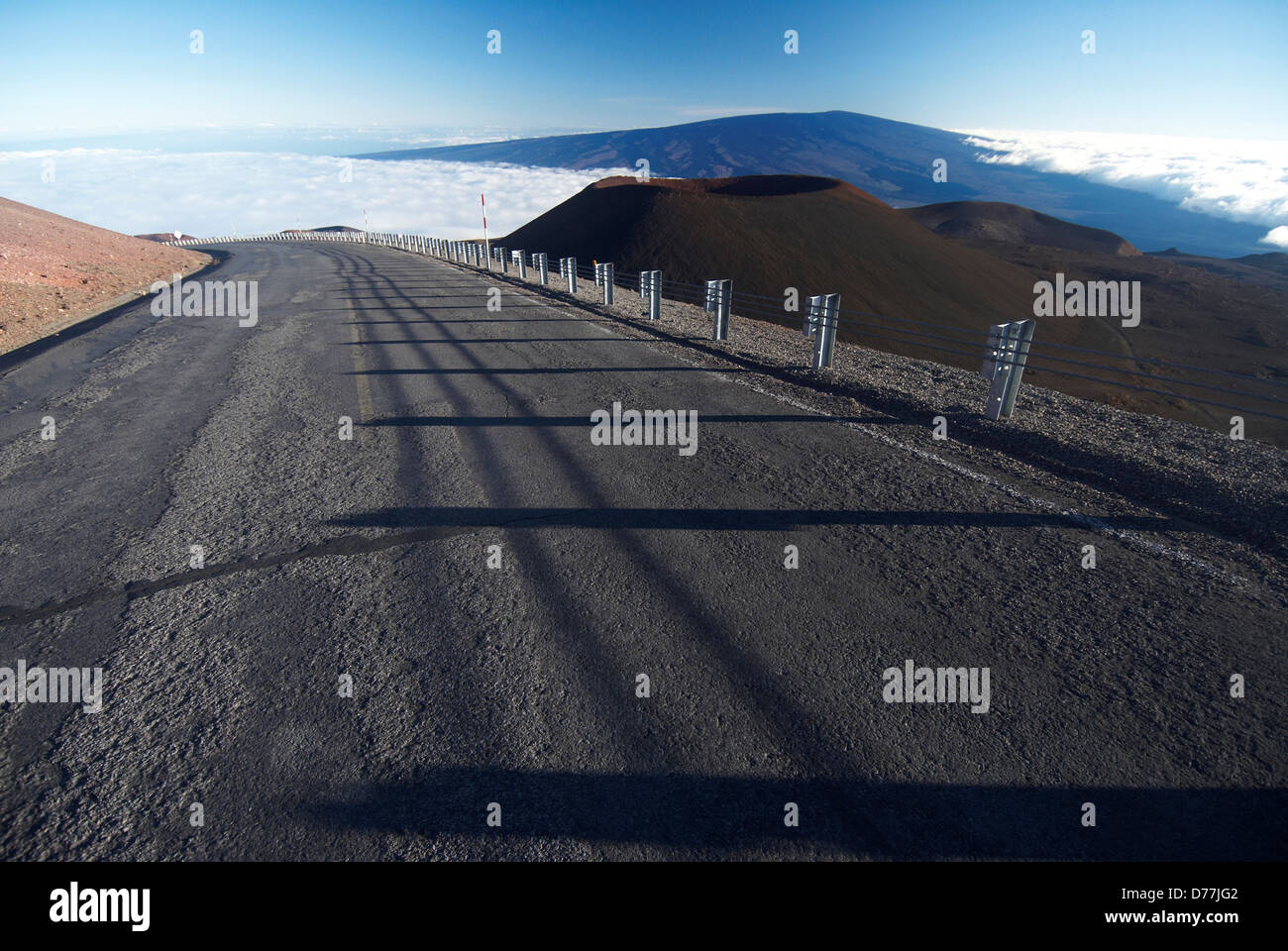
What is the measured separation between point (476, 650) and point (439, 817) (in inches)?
44.2

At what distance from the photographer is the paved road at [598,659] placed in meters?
2.63

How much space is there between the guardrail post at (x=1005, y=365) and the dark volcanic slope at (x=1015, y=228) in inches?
3899

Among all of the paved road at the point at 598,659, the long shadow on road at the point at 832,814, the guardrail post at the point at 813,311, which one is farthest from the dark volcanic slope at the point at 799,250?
the long shadow on road at the point at 832,814

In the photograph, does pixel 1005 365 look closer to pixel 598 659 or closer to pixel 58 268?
pixel 598 659

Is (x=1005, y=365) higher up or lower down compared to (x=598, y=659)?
higher up

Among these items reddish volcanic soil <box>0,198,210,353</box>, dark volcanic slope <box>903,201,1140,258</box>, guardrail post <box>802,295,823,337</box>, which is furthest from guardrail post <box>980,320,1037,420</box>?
dark volcanic slope <box>903,201,1140,258</box>

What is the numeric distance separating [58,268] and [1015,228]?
12260cm

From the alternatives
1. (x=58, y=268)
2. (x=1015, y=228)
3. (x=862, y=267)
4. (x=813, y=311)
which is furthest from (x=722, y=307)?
(x=1015, y=228)

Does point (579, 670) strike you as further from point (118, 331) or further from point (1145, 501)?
point (118, 331)

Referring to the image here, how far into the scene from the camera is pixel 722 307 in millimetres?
12406

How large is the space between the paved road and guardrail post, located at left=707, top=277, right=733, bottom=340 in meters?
5.93

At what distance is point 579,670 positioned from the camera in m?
3.50

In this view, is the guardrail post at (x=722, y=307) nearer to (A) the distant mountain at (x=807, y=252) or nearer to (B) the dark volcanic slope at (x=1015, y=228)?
(A) the distant mountain at (x=807, y=252)
